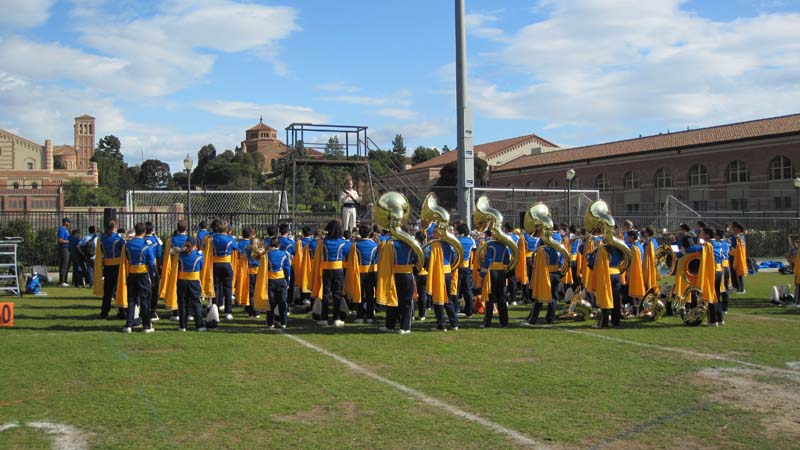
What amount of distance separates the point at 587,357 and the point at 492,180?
207ft

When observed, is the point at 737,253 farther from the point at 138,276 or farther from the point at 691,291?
the point at 138,276

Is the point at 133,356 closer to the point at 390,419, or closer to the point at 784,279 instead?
the point at 390,419

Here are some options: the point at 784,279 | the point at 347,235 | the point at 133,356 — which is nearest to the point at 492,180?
the point at 784,279

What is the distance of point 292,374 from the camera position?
8.09 metres

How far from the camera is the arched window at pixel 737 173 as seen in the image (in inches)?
1885

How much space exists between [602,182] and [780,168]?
606 inches

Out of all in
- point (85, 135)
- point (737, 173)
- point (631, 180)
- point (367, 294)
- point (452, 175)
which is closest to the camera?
point (367, 294)

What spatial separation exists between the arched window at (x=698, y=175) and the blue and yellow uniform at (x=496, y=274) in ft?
144

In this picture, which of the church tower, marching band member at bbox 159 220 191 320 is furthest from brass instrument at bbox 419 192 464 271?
the church tower

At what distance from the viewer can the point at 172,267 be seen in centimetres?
1305

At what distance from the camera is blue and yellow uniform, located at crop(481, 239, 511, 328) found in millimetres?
11852

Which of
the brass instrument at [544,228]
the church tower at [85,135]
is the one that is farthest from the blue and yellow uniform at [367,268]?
the church tower at [85,135]

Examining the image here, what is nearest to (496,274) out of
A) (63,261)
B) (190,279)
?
(190,279)

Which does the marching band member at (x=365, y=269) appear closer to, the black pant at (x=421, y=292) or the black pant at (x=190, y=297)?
the black pant at (x=421, y=292)
